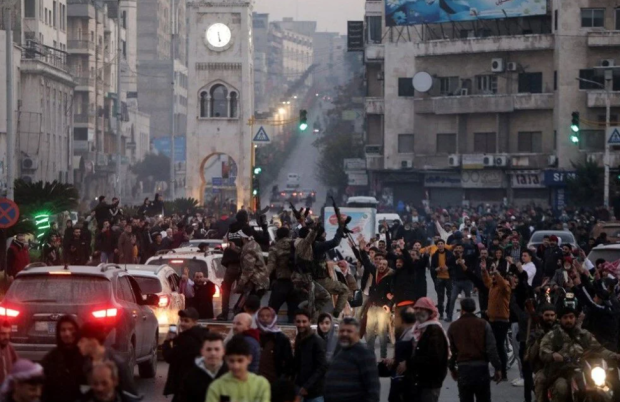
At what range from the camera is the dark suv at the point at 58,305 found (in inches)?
669

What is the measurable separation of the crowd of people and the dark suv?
6.28 ft

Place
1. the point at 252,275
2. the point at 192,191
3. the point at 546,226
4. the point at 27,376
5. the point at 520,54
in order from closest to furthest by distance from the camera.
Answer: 1. the point at 27,376
2. the point at 252,275
3. the point at 546,226
4. the point at 520,54
5. the point at 192,191

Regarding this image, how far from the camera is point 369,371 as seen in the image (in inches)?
468

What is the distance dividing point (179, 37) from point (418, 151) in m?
108

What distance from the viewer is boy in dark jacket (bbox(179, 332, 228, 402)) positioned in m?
10.6

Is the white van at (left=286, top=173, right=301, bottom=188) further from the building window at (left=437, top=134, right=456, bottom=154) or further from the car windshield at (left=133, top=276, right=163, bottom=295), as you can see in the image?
the car windshield at (left=133, top=276, right=163, bottom=295)

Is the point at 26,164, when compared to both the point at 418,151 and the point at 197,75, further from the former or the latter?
the point at 418,151

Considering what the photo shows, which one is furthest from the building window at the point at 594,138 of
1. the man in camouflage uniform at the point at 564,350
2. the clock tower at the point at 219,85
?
the man in camouflage uniform at the point at 564,350

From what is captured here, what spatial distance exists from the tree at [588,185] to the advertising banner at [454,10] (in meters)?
13.2

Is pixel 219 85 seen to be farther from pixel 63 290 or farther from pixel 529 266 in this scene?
pixel 63 290

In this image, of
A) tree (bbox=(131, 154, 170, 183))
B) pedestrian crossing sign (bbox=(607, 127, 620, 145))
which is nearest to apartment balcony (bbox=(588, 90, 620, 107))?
pedestrian crossing sign (bbox=(607, 127, 620, 145))

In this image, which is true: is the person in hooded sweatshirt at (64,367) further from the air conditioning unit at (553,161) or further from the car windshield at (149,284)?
the air conditioning unit at (553,161)

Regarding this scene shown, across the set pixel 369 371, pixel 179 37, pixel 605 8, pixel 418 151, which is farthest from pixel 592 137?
pixel 179 37

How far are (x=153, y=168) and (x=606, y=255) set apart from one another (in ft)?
350
